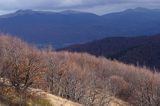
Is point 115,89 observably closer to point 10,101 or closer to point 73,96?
point 73,96

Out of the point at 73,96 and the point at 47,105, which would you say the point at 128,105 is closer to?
the point at 73,96

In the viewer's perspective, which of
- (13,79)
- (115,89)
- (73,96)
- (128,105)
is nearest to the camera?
(13,79)

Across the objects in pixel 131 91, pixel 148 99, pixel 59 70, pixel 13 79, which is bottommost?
pixel 131 91

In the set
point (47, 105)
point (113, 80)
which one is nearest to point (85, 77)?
point (113, 80)

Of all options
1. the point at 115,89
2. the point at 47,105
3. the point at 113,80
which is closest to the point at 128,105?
the point at 115,89

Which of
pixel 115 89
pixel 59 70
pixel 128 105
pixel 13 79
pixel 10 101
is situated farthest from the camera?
pixel 115 89

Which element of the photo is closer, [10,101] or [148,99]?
[10,101]

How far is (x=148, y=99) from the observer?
137250 millimetres

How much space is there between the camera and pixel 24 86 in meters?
64.5

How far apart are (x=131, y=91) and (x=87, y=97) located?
73370 millimetres

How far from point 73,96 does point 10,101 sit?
175ft

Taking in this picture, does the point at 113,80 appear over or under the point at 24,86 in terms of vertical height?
under

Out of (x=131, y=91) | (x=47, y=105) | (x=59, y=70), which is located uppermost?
(x=47, y=105)

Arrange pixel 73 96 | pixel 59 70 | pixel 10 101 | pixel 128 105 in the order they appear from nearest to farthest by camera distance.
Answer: pixel 10 101 < pixel 73 96 < pixel 59 70 < pixel 128 105
